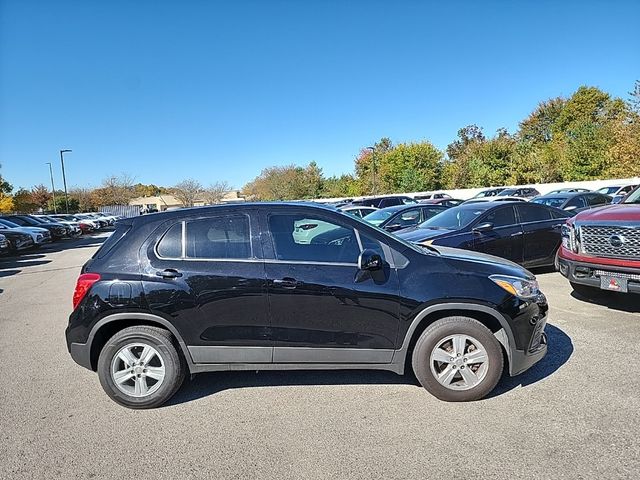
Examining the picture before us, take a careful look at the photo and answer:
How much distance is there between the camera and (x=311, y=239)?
3.75m

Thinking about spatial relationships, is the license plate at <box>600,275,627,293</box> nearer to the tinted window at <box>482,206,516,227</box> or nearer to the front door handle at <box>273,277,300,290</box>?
the tinted window at <box>482,206,516,227</box>

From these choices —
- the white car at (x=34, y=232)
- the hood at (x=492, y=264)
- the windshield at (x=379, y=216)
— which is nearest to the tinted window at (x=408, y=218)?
the windshield at (x=379, y=216)

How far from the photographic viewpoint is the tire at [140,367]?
11.8 feet

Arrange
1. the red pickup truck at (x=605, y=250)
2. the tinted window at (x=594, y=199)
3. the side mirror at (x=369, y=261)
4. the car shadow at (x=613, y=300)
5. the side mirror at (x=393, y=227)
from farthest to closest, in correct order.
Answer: the tinted window at (x=594, y=199), the side mirror at (x=393, y=227), the car shadow at (x=613, y=300), the red pickup truck at (x=605, y=250), the side mirror at (x=369, y=261)

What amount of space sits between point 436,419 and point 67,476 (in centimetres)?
261

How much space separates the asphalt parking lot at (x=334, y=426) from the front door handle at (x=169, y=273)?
44.7 inches

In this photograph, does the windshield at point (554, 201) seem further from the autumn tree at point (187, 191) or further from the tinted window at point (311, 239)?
the autumn tree at point (187, 191)

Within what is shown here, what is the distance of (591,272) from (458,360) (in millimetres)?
3254

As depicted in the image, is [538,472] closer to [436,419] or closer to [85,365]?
[436,419]

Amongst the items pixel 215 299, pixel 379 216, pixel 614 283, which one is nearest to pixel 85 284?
pixel 215 299

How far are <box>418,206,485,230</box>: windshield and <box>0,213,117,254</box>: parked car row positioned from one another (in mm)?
9689

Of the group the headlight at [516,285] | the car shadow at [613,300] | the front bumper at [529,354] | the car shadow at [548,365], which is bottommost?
the car shadow at [613,300]

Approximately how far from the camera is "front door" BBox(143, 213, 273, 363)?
3.55 meters

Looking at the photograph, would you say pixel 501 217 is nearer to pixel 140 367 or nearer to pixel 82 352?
pixel 140 367
